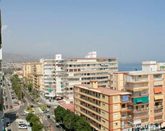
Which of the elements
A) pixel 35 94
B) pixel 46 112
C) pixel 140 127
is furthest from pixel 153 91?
pixel 35 94

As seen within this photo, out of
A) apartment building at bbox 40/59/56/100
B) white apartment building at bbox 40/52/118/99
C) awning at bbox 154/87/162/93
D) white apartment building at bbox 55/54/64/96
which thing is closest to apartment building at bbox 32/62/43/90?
apartment building at bbox 40/59/56/100

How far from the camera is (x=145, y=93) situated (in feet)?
86.0

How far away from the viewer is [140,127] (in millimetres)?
25844

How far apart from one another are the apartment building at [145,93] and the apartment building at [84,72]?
62.8 ft

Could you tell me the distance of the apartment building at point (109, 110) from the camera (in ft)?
77.8

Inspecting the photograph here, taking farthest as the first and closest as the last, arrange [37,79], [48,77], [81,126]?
1. [37,79]
2. [48,77]
3. [81,126]

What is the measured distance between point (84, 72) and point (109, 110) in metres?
23.1

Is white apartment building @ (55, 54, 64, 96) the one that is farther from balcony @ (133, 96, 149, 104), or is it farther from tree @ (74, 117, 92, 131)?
balcony @ (133, 96, 149, 104)

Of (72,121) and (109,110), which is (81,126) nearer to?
(72,121)

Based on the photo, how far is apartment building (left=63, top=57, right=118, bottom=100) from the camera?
46.4 metres

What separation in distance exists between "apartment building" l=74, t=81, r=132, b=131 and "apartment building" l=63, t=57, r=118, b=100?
1896cm

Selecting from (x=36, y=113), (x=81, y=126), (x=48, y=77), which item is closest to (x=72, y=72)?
(x=48, y=77)

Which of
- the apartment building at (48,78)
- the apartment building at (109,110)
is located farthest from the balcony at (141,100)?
the apartment building at (48,78)

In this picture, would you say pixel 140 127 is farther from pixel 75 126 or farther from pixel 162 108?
pixel 75 126
